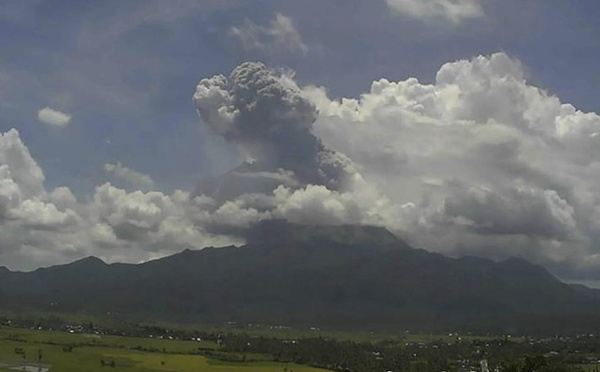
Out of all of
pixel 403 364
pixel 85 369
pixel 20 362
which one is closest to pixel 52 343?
pixel 20 362

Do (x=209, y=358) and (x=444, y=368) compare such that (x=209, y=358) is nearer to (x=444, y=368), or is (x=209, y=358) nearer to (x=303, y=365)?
(x=303, y=365)

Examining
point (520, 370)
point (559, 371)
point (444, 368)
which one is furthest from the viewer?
point (444, 368)

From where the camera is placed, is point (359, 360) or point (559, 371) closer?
point (559, 371)

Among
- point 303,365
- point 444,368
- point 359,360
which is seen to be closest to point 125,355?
point 303,365

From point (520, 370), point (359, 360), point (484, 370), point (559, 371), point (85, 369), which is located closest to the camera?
point (484, 370)

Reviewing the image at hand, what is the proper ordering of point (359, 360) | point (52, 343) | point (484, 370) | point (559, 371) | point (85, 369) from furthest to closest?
point (52, 343) → point (359, 360) → point (85, 369) → point (559, 371) → point (484, 370)

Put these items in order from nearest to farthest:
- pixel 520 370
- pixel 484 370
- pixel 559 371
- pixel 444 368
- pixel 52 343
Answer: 1. pixel 484 370
2. pixel 520 370
3. pixel 559 371
4. pixel 444 368
5. pixel 52 343

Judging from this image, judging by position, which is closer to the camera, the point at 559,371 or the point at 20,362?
the point at 559,371

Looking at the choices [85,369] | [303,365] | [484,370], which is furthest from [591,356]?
[484,370]

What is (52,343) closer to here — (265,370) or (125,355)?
(125,355)
